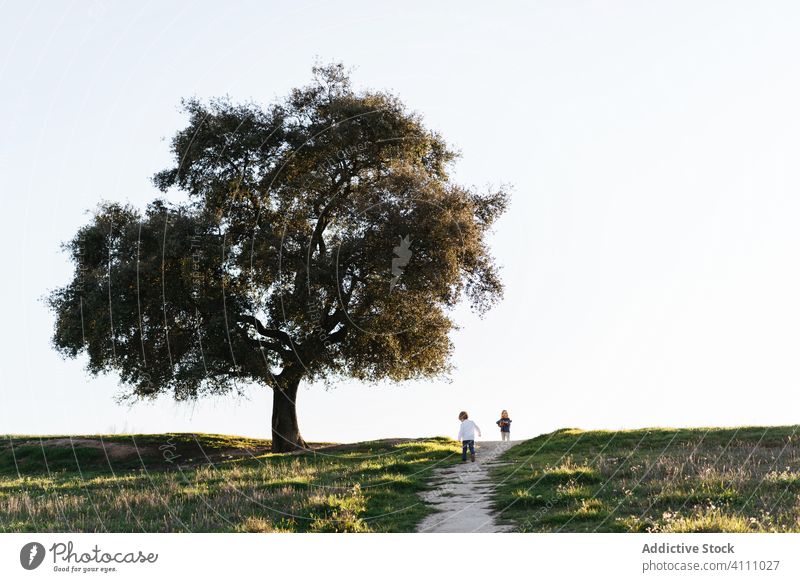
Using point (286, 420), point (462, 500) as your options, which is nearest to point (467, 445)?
point (462, 500)

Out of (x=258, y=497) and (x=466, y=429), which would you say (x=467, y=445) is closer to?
(x=466, y=429)

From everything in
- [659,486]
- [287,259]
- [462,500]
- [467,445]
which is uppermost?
[287,259]

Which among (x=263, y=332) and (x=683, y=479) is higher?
(x=263, y=332)

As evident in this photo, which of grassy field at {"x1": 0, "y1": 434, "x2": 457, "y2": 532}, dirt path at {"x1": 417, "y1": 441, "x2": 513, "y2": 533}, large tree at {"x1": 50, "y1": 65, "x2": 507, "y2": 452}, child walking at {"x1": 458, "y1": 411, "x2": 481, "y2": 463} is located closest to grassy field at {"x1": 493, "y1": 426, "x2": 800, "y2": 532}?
dirt path at {"x1": 417, "y1": 441, "x2": 513, "y2": 533}

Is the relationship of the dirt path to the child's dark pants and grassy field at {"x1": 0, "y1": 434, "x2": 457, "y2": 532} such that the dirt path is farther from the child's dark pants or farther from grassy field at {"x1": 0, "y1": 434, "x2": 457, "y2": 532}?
grassy field at {"x1": 0, "y1": 434, "x2": 457, "y2": 532}

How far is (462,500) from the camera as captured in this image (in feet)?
62.4

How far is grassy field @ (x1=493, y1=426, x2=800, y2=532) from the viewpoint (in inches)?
585

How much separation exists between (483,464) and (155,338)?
16803 millimetres

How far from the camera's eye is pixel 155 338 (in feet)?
115

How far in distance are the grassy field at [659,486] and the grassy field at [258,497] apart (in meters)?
2.75

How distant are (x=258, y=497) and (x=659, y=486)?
953 cm

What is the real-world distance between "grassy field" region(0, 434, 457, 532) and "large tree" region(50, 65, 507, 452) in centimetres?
467
